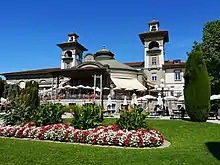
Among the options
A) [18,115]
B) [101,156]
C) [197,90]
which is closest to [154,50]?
[197,90]

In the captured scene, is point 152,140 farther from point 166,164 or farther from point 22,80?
point 22,80

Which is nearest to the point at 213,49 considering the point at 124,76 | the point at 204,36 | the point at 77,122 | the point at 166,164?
the point at 204,36

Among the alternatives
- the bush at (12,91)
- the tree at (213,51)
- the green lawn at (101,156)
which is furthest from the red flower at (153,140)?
the tree at (213,51)

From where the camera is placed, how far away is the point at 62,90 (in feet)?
138

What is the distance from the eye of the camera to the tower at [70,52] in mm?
60781

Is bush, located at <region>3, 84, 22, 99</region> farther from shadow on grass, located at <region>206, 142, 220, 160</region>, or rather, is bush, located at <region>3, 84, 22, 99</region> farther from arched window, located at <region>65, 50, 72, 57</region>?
arched window, located at <region>65, 50, 72, 57</region>

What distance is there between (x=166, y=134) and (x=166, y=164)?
614 cm

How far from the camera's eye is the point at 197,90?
1819 centimetres

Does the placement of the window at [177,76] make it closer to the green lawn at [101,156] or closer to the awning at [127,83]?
the awning at [127,83]

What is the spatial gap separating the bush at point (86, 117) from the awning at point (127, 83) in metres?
28.2

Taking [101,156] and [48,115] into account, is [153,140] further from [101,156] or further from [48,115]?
[48,115]

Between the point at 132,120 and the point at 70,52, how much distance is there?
2066 inches

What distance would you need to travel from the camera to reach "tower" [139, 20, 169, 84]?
50.6m

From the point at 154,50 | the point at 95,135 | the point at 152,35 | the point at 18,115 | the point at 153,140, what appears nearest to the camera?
the point at 153,140
